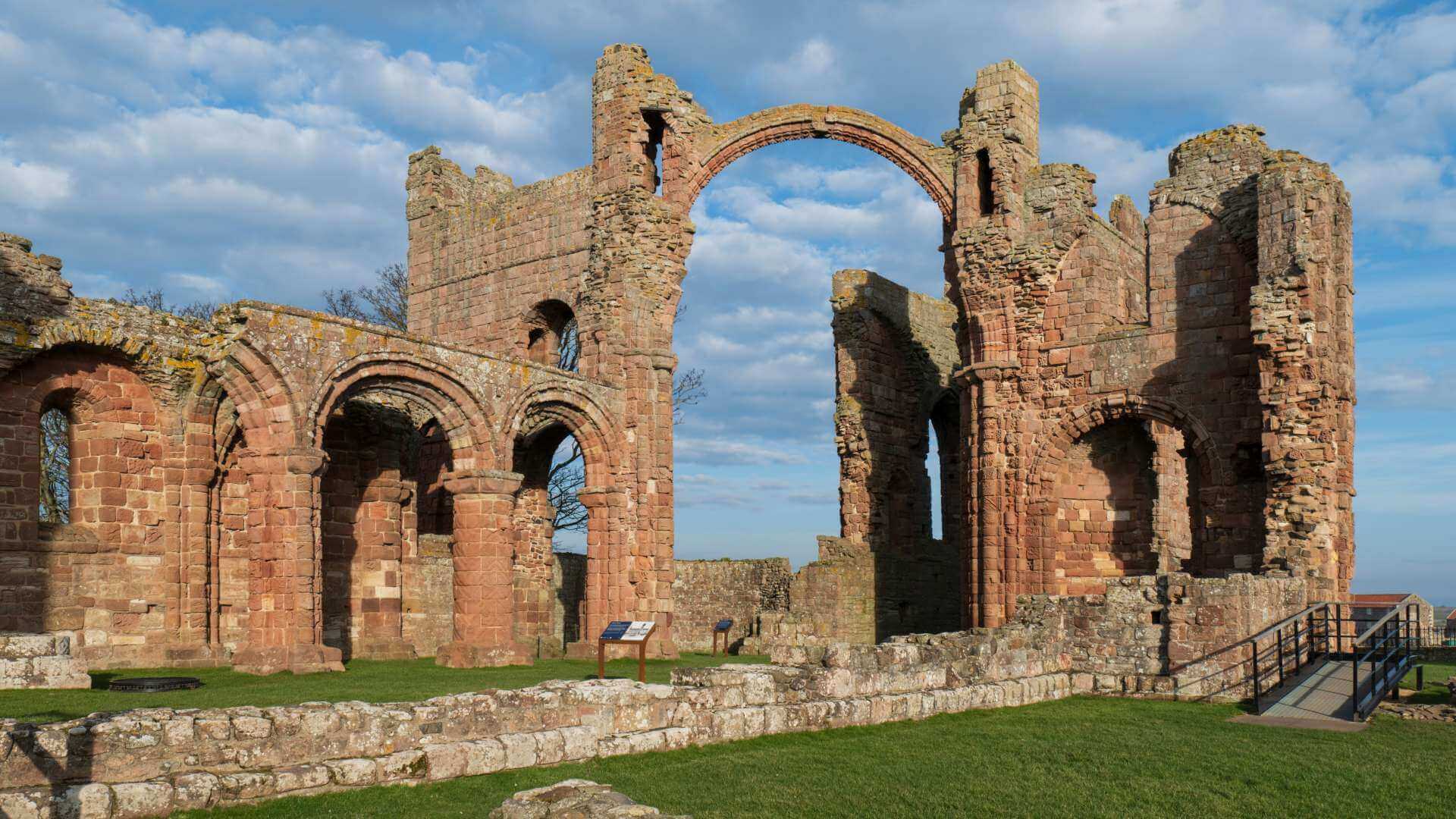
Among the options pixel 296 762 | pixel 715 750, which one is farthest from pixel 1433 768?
pixel 296 762

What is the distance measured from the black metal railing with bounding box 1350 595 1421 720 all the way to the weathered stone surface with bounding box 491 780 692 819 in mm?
7467

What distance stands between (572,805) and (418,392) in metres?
12.8

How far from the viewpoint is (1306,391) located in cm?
1753

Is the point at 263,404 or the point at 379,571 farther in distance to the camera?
the point at 379,571

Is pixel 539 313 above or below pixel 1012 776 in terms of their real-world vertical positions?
above

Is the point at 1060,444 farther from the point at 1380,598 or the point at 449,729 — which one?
the point at 1380,598

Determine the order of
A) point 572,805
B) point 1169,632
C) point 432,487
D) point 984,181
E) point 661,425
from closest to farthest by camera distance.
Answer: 1. point 572,805
2. point 1169,632
3. point 661,425
4. point 984,181
5. point 432,487

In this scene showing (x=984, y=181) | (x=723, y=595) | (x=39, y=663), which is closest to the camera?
(x=39, y=663)

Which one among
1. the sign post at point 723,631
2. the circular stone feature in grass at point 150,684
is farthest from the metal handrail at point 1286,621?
the sign post at point 723,631

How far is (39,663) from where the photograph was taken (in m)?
10.8

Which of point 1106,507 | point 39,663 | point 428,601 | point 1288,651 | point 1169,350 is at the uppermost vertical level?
point 1169,350

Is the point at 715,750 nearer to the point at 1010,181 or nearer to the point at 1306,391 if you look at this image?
the point at 1306,391

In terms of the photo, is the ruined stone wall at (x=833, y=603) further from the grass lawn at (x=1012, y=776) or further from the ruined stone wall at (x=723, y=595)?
the grass lawn at (x=1012, y=776)

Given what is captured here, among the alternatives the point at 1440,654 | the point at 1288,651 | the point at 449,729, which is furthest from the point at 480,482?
the point at 1440,654
